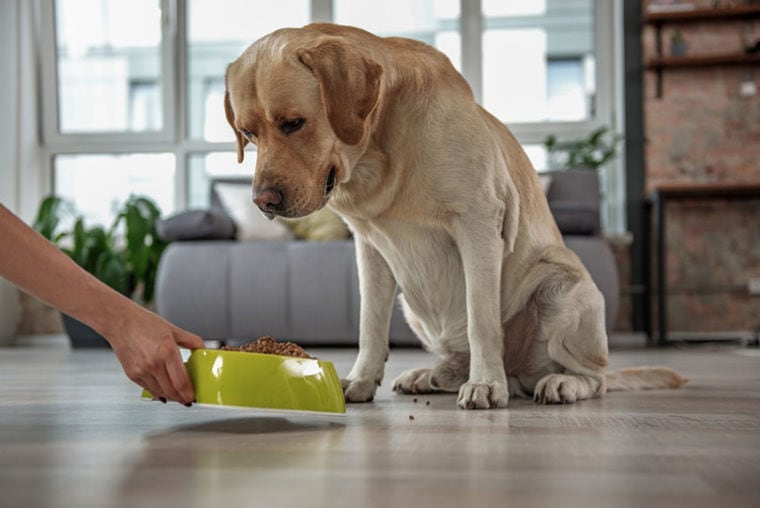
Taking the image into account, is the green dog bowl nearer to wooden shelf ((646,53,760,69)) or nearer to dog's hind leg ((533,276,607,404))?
dog's hind leg ((533,276,607,404))

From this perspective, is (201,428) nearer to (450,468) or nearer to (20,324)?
(450,468)

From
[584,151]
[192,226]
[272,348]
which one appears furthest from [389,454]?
[584,151]

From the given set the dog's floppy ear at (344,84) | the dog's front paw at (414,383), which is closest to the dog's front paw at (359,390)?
the dog's front paw at (414,383)

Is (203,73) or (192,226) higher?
(203,73)

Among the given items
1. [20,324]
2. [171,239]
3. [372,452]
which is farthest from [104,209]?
[372,452]

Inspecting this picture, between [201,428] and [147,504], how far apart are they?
23.2 inches

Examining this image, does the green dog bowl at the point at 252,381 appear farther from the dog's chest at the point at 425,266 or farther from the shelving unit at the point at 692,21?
the shelving unit at the point at 692,21

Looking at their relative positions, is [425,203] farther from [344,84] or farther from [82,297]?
[82,297]

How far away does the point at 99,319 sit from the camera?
1275 millimetres

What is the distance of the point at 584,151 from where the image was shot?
566 cm

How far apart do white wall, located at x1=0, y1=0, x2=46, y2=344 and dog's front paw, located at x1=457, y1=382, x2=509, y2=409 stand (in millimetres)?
4983

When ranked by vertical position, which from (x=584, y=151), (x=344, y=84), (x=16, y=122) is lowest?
(x=584, y=151)

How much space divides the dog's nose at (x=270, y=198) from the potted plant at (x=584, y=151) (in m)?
4.28

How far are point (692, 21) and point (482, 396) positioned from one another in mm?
4987
